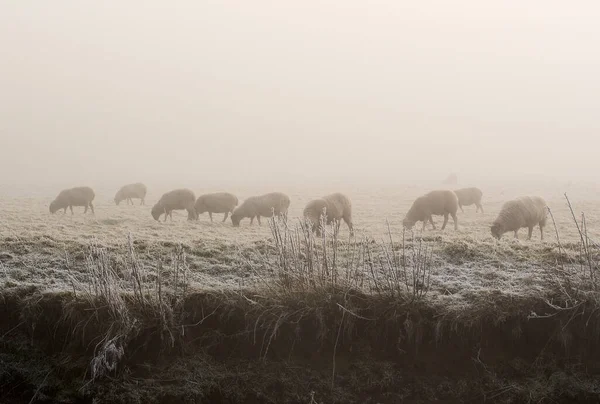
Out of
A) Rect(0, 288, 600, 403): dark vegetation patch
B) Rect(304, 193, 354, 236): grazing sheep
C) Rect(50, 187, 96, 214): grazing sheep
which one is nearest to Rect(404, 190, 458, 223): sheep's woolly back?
Rect(304, 193, 354, 236): grazing sheep

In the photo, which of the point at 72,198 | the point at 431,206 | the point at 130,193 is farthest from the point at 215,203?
the point at 130,193

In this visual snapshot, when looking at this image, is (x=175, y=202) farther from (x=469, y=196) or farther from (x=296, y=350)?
(x=296, y=350)

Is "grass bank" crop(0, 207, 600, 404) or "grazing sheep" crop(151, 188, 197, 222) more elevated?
"grazing sheep" crop(151, 188, 197, 222)

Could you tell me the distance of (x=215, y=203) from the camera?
73.1 feet

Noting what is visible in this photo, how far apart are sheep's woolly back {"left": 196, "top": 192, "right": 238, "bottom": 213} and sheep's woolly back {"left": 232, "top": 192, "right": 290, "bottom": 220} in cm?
218

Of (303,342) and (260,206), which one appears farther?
(260,206)

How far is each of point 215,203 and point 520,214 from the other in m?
12.6

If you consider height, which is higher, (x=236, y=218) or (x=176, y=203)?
(x=176, y=203)

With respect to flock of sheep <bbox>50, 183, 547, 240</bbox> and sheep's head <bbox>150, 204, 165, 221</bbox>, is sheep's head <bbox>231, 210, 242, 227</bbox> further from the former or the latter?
sheep's head <bbox>150, 204, 165, 221</bbox>

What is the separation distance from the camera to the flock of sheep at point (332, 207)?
15.2 metres

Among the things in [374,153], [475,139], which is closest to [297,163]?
[374,153]

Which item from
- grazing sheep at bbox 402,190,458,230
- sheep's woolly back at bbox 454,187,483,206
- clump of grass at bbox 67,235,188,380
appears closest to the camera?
clump of grass at bbox 67,235,188,380

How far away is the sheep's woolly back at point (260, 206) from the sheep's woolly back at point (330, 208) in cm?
301

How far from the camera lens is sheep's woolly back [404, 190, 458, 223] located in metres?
18.7
